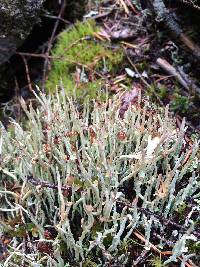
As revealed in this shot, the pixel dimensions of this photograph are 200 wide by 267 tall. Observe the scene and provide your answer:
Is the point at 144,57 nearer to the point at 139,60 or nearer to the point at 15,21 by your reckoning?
the point at 139,60

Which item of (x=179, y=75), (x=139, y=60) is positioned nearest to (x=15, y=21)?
(x=139, y=60)

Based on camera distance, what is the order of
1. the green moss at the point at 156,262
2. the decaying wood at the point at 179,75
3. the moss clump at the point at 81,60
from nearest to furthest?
1. the green moss at the point at 156,262
2. the decaying wood at the point at 179,75
3. the moss clump at the point at 81,60

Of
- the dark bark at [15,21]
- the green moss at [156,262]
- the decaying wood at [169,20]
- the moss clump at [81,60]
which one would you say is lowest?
the green moss at [156,262]

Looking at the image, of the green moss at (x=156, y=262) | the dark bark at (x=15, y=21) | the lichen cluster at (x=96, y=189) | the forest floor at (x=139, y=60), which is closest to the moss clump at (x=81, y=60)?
the forest floor at (x=139, y=60)

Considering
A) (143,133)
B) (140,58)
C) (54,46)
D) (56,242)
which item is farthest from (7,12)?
(56,242)

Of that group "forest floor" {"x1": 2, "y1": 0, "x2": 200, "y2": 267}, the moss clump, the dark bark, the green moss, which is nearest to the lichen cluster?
the green moss

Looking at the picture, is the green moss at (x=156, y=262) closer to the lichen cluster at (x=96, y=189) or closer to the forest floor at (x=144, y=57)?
the lichen cluster at (x=96, y=189)

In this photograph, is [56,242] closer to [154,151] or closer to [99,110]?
[154,151]
